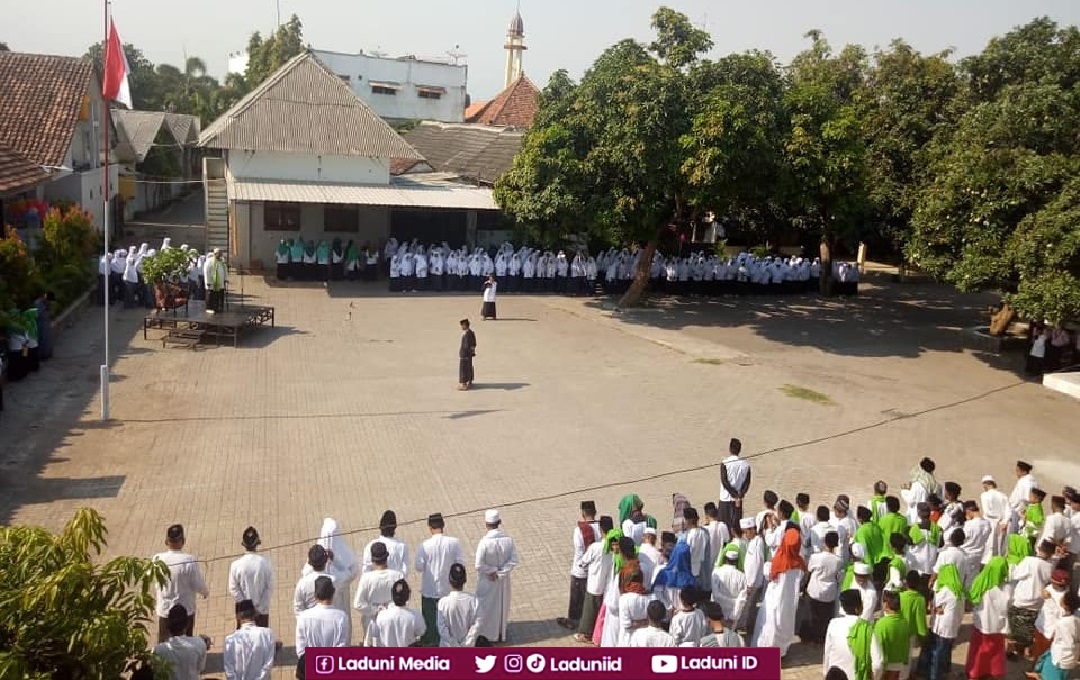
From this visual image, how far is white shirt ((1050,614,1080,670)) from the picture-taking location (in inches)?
283

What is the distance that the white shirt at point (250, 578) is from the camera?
714 centimetres

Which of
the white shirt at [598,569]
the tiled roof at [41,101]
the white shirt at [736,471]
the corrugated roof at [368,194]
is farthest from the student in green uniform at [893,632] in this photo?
the tiled roof at [41,101]

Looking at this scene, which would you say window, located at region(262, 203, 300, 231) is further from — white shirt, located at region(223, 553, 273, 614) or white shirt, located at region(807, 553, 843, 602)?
white shirt, located at region(807, 553, 843, 602)

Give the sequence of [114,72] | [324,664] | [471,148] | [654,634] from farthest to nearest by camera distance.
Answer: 1. [471,148]
2. [114,72]
3. [654,634]
4. [324,664]

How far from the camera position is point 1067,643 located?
23.7 feet

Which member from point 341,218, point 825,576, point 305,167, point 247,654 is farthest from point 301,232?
point 247,654

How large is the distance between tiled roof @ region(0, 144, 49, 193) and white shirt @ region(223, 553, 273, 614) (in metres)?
13.1

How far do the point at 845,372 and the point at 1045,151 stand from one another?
6.06m

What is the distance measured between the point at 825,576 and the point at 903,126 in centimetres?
1879

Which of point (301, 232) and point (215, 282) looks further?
point (301, 232)

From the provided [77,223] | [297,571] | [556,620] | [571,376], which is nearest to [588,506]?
[556,620]

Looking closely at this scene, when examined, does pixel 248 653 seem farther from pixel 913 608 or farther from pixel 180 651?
pixel 913 608

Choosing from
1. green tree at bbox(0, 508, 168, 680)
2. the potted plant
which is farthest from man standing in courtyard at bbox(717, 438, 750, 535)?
the potted plant

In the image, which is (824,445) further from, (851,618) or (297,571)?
(297,571)
